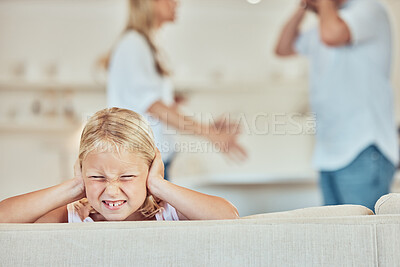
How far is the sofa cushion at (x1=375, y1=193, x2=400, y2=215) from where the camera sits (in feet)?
2.45

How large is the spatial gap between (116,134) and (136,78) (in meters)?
1.09

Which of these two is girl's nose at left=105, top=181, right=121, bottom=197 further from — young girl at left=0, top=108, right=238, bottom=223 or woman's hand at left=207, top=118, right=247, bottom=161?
woman's hand at left=207, top=118, right=247, bottom=161

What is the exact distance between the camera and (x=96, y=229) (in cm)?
68

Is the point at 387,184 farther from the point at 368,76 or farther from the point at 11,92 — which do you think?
the point at 11,92

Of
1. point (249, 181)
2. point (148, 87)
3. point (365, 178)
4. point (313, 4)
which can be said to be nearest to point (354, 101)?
point (365, 178)

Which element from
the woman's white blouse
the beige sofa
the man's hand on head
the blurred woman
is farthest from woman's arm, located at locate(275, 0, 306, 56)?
the beige sofa

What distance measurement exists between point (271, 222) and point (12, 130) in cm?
383

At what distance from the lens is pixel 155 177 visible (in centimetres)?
86

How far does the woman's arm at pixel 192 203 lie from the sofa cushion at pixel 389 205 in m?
0.22

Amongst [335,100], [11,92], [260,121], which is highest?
[335,100]

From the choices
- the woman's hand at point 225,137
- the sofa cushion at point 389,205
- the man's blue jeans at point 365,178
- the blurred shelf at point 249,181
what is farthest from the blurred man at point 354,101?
the blurred shelf at point 249,181

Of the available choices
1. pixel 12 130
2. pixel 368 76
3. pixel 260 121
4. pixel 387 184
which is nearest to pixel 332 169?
pixel 387 184

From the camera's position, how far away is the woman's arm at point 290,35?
228cm

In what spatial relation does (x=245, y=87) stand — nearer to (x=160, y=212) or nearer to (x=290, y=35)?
(x=290, y=35)
